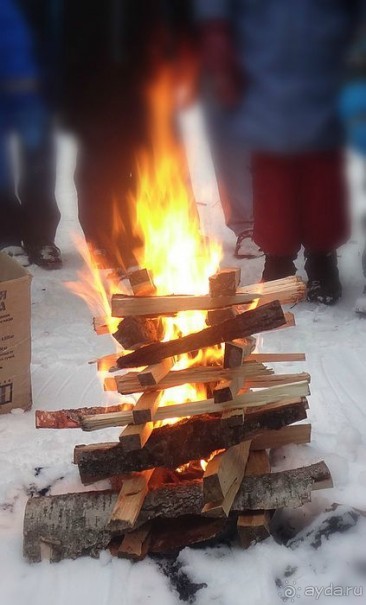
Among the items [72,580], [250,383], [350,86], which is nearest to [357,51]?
[350,86]

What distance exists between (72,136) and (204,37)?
1464mm

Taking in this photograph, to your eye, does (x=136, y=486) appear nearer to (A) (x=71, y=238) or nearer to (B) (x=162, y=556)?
(B) (x=162, y=556)

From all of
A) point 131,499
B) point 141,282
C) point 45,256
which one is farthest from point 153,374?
point 45,256

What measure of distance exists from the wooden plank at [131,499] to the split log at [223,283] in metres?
0.69

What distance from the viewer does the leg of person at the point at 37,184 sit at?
5484 millimetres

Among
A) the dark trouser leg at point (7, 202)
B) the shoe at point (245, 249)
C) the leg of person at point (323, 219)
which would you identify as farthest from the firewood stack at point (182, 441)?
the dark trouser leg at point (7, 202)

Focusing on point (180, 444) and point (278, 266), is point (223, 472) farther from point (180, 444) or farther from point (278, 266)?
point (278, 266)

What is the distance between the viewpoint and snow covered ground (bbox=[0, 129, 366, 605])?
2273mm

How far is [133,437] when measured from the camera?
2381mm

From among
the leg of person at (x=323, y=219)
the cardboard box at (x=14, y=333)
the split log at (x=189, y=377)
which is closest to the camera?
the split log at (x=189, y=377)

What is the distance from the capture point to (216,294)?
2424 mm

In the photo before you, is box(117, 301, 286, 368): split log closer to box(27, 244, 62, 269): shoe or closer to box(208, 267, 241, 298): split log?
box(208, 267, 241, 298): split log

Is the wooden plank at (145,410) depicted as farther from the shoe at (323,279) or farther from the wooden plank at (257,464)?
the shoe at (323,279)

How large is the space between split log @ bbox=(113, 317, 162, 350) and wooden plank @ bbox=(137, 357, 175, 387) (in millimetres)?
89
